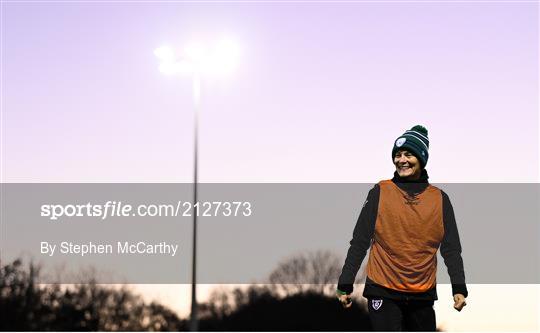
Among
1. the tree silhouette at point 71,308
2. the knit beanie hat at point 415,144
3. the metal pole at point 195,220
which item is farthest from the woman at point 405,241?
the tree silhouette at point 71,308

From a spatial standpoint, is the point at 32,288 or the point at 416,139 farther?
the point at 32,288

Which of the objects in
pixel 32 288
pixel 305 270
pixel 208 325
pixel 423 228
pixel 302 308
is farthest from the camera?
pixel 302 308

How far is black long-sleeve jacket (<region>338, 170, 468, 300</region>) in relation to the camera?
201 inches

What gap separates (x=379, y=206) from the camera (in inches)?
200

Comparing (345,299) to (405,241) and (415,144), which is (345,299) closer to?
(405,241)

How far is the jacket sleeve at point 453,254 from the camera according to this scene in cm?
520

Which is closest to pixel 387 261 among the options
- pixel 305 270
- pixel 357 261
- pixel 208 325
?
pixel 357 261

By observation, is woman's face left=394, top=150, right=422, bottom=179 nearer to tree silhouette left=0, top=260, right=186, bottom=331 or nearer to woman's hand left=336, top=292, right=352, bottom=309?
woman's hand left=336, top=292, right=352, bottom=309

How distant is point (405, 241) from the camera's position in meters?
5.03

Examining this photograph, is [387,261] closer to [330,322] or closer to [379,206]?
[379,206]

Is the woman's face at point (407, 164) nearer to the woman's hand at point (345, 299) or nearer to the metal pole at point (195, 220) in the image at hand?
the woman's hand at point (345, 299)

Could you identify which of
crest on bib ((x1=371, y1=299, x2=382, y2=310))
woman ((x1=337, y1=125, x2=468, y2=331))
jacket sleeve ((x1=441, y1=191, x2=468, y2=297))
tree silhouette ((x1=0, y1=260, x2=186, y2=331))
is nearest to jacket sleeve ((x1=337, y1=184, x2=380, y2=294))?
woman ((x1=337, y1=125, x2=468, y2=331))

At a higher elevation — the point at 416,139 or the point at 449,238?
the point at 416,139

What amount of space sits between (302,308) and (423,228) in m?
24.6
